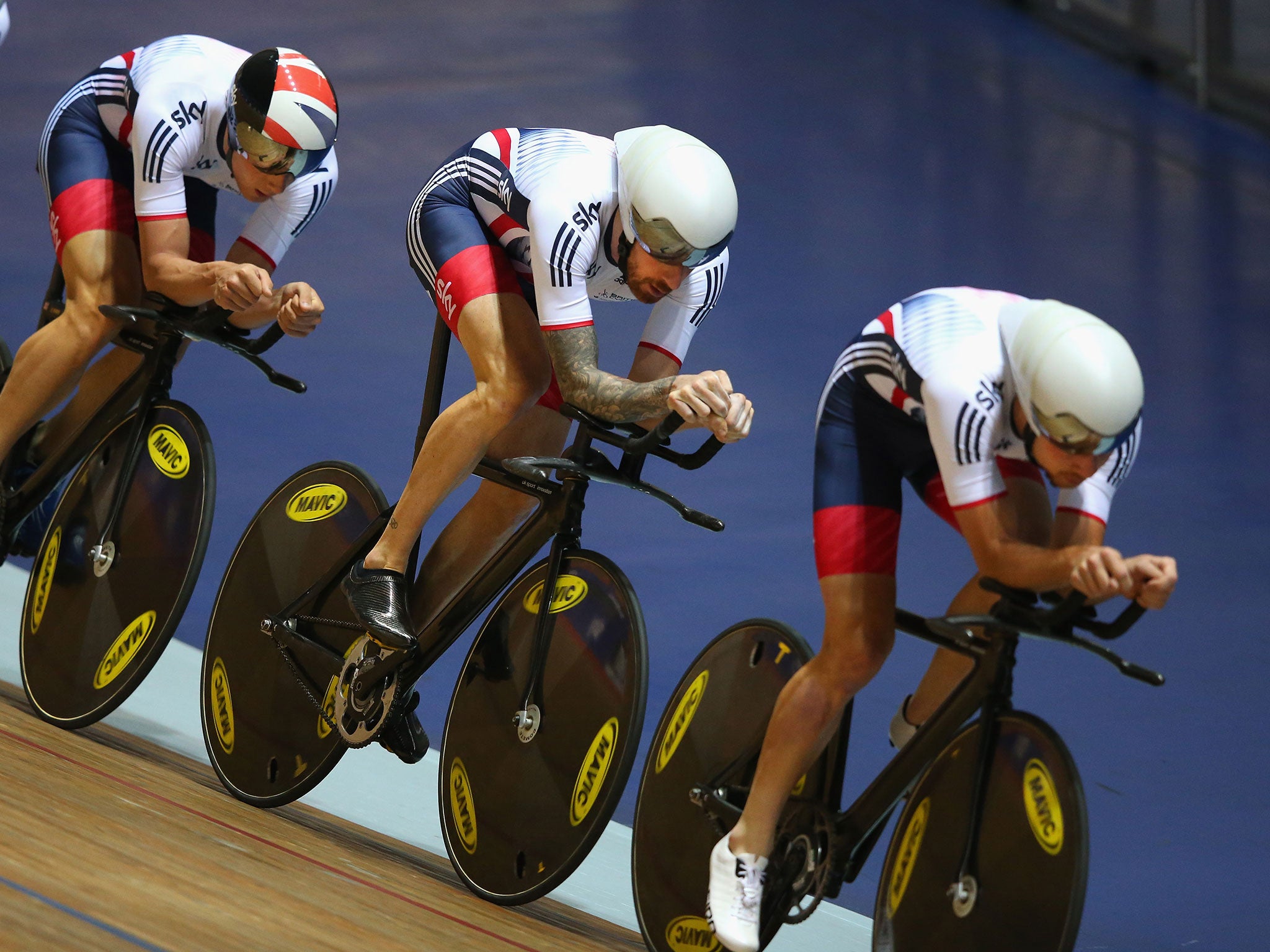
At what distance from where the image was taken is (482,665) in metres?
3.78

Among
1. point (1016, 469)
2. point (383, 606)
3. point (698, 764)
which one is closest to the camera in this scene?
point (1016, 469)

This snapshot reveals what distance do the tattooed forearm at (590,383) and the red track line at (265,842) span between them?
107cm

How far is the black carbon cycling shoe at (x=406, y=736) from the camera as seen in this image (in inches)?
148

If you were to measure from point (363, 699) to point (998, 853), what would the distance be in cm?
154

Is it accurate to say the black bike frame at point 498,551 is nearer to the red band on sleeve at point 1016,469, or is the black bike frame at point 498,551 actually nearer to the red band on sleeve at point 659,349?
the red band on sleeve at point 659,349

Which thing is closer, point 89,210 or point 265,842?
point 265,842

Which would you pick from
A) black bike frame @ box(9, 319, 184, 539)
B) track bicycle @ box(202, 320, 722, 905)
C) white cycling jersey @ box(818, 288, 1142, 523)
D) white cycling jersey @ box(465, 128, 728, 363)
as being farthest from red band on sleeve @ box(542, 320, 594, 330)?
black bike frame @ box(9, 319, 184, 539)

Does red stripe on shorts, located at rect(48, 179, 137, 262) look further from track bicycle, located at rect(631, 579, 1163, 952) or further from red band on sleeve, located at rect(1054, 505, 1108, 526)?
red band on sleeve, located at rect(1054, 505, 1108, 526)

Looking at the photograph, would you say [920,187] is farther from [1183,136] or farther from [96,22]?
[96,22]

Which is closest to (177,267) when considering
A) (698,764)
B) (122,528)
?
(122,528)

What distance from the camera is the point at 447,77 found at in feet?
35.8

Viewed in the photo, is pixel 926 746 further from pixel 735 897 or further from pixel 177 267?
pixel 177 267

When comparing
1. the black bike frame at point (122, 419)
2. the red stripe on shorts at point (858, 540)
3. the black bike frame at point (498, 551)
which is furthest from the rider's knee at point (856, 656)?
the black bike frame at point (122, 419)

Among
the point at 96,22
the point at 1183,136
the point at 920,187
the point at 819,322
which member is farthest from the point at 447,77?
the point at 1183,136
